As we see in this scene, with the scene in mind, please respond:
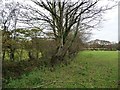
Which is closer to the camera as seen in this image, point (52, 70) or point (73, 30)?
point (52, 70)

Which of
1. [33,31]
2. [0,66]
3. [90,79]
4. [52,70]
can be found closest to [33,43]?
[33,31]

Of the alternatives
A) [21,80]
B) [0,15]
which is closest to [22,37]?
[0,15]

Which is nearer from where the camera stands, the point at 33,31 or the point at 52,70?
the point at 52,70

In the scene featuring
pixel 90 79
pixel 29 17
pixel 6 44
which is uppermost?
pixel 29 17

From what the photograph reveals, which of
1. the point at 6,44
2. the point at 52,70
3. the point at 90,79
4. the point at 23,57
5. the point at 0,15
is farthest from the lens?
the point at 23,57

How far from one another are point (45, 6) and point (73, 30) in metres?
4.10

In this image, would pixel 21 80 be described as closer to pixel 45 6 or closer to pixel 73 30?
pixel 45 6

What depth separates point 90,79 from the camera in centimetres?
1314

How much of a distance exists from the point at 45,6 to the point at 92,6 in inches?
144

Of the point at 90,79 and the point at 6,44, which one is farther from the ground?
the point at 6,44

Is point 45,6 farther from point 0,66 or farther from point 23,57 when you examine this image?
point 0,66

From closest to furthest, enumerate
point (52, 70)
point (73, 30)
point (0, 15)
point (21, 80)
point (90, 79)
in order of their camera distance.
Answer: point (21, 80), point (90, 79), point (52, 70), point (0, 15), point (73, 30)

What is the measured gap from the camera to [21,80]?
1173cm

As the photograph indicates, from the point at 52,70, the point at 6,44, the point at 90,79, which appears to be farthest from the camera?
the point at 6,44
